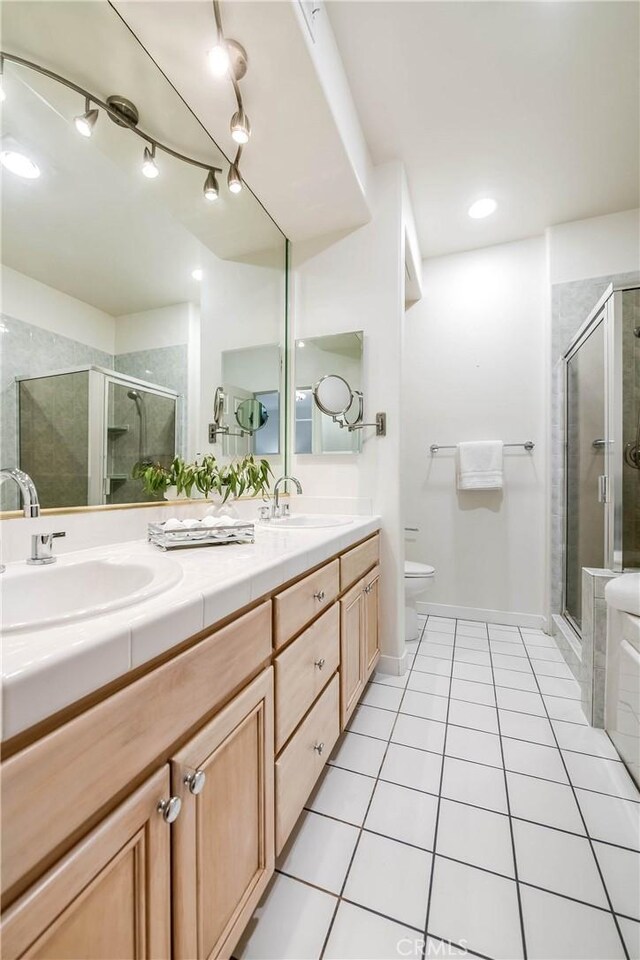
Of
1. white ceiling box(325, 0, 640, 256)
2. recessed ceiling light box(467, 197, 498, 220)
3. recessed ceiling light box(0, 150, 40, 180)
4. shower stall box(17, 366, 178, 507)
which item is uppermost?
white ceiling box(325, 0, 640, 256)

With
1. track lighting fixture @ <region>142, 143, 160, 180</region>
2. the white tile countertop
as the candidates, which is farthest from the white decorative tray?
track lighting fixture @ <region>142, 143, 160, 180</region>

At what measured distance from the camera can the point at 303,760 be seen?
1024mm

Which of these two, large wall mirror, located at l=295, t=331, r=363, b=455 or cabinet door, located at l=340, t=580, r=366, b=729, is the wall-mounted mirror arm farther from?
cabinet door, located at l=340, t=580, r=366, b=729

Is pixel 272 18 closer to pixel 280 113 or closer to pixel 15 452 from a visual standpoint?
pixel 280 113

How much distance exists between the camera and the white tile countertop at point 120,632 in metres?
0.39

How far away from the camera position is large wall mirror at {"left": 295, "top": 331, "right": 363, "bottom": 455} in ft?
6.63

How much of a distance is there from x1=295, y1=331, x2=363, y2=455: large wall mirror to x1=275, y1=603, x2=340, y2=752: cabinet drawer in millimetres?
993

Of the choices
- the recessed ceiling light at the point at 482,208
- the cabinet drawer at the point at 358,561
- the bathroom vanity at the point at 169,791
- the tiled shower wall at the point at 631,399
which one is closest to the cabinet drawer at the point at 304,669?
the bathroom vanity at the point at 169,791

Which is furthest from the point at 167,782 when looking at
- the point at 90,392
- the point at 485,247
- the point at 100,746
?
the point at 485,247

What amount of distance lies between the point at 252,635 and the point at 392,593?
1.29m

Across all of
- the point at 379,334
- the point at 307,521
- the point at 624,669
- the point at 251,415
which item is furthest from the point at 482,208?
the point at 624,669

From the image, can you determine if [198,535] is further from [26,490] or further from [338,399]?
[338,399]

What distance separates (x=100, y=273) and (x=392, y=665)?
2.01 meters

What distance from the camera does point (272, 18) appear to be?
1.10 metres
